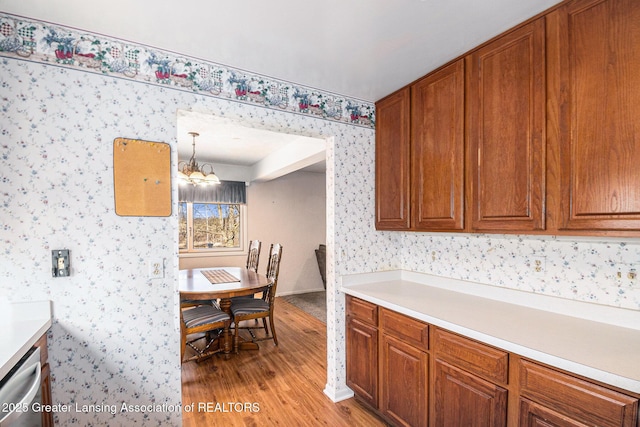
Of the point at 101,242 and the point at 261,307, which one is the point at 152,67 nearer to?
the point at 101,242

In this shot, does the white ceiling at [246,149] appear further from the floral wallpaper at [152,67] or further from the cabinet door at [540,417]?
the cabinet door at [540,417]

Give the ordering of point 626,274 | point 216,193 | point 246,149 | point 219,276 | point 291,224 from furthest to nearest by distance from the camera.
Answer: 1. point 291,224
2. point 216,193
3. point 246,149
4. point 219,276
5. point 626,274

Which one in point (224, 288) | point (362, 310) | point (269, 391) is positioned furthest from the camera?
point (224, 288)

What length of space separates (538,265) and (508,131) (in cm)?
81

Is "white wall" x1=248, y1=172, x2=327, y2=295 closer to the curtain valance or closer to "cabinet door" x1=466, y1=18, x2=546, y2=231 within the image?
the curtain valance

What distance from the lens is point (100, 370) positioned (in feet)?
5.49

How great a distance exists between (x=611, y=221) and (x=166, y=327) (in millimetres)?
2310

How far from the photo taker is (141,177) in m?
1.77

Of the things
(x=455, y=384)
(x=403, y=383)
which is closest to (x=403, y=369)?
(x=403, y=383)

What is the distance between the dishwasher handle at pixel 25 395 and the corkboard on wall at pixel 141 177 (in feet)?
2.71

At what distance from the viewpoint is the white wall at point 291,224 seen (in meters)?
5.79

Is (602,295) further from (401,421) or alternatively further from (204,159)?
(204,159)

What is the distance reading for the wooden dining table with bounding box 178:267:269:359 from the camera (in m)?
2.90

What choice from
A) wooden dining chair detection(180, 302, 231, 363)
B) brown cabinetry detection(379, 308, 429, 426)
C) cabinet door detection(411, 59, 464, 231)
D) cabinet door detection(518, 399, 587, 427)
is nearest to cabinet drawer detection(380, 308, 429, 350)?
brown cabinetry detection(379, 308, 429, 426)
